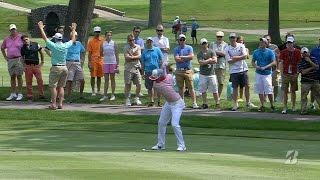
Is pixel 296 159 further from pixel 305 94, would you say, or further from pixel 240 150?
pixel 305 94

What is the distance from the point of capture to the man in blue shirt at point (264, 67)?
2397 centimetres

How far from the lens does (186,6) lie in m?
86.4

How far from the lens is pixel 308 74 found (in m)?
23.3

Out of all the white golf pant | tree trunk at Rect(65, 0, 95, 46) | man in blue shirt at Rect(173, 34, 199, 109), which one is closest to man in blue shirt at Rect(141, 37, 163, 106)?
man in blue shirt at Rect(173, 34, 199, 109)

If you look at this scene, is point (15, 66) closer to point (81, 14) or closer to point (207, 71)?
point (81, 14)

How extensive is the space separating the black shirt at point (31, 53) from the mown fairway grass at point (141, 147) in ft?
7.73

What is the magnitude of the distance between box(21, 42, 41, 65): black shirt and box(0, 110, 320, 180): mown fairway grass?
2.36m

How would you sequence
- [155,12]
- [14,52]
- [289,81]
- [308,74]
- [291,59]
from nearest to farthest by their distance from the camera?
[308,74] < [291,59] < [289,81] < [14,52] < [155,12]

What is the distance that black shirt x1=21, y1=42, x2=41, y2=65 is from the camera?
85.0 feet

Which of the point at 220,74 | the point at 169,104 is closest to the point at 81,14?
the point at 220,74

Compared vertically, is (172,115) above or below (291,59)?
below

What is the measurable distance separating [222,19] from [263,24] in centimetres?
472

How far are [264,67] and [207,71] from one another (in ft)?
5.50

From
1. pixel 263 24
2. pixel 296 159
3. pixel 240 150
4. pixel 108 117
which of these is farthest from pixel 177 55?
pixel 263 24
